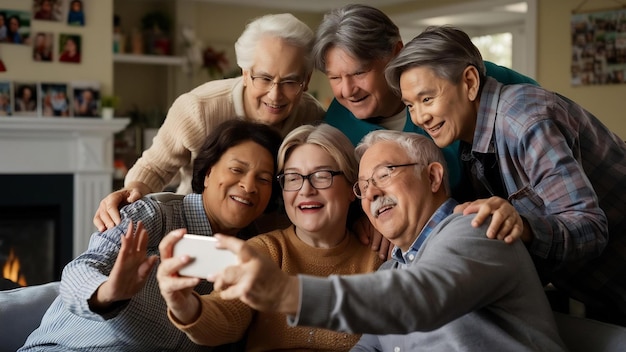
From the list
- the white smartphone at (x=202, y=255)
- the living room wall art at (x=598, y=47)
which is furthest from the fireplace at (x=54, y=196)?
the white smartphone at (x=202, y=255)

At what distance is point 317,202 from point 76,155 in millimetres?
4270

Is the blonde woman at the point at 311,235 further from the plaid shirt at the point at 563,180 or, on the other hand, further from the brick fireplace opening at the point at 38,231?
the brick fireplace opening at the point at 38,231

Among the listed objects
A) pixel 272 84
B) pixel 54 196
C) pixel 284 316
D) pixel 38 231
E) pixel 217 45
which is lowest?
pixel 38 231

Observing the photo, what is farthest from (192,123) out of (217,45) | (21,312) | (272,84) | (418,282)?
(217,45)

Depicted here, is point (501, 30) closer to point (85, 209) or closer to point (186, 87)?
point (186, 87)

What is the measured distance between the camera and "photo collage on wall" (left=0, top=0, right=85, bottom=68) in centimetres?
577

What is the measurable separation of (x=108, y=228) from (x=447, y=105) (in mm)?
933

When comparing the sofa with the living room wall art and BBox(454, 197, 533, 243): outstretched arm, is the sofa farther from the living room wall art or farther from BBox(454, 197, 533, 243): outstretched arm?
the living room wall art

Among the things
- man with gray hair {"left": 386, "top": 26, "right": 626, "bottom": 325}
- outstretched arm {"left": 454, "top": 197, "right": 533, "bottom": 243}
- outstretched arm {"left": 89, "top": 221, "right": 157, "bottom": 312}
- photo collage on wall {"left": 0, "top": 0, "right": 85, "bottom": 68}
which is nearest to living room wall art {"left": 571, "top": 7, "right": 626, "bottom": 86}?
photo collage on wall {"left": 0, "top": 0, "right": 85, "bottom": 68}

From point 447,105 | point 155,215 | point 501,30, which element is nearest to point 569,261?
point 447,105

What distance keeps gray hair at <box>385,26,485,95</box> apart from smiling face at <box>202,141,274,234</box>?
492mm

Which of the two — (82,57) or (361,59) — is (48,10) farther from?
(361,59)

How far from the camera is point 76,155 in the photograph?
614 cm

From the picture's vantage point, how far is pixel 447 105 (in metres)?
2.03
